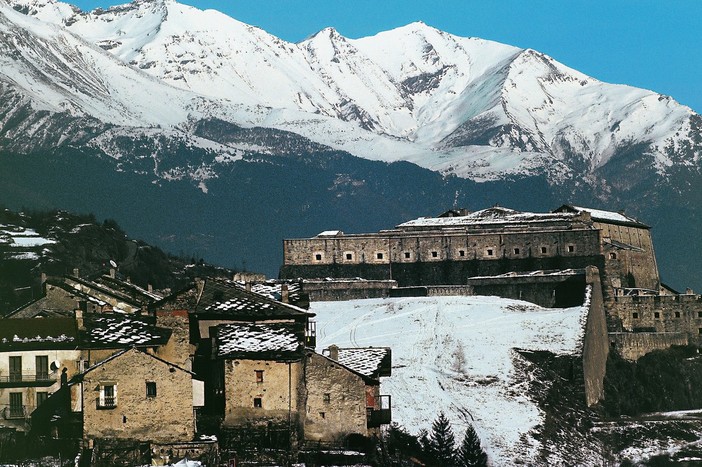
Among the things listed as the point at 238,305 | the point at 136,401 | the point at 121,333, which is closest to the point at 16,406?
the point at 121,333

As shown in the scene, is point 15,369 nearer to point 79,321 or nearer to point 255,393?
point 79,321

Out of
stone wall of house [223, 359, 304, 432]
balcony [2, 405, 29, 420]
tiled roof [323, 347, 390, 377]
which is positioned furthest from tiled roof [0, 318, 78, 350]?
tiled roof [323, 347, 390, 377]

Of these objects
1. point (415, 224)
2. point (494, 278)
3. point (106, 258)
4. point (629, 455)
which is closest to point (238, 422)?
point (629, 455)

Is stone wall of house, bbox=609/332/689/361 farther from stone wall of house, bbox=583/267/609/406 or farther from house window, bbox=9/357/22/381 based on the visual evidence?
house window, bbox=9/357/22/381

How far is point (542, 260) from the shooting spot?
131m

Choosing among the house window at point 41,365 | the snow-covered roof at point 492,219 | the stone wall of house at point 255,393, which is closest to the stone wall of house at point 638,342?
the snow-covered roof at point 492,219

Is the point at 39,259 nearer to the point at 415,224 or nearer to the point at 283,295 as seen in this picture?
the point at 415,224

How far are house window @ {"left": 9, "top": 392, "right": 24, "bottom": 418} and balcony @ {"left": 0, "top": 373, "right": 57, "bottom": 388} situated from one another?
0.39 metres

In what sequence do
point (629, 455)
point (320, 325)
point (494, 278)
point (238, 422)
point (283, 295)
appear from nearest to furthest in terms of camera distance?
point (238, 422) → point (283, 295) → point (629, 455) → point (320, 325) → point (494, 278)

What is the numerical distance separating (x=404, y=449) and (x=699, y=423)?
30387mm

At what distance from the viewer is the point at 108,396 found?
65188mm

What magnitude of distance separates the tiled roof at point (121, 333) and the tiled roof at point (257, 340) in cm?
266

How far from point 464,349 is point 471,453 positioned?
24.1 m

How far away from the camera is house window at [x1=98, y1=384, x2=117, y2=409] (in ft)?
213
